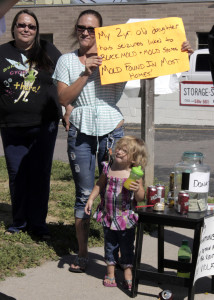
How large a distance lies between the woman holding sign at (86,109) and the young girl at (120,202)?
237mm

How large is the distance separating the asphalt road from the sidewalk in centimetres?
352

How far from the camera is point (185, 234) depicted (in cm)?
584

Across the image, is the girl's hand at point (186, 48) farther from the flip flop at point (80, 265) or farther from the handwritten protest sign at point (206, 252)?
the flip flop at point (80, 265)

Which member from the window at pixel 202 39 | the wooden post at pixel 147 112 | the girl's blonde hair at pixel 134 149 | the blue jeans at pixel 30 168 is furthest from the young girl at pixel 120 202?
the window at pixel 202 39

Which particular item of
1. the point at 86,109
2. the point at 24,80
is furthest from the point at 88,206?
the point at 24,80

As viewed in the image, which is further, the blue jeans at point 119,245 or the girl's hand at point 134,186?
the blue jeans at point 119,245

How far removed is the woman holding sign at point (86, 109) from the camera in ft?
14.7

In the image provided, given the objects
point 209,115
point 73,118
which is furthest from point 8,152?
point 209,115

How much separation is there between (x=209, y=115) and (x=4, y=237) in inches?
488

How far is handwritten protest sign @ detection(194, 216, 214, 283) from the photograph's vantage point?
399cm

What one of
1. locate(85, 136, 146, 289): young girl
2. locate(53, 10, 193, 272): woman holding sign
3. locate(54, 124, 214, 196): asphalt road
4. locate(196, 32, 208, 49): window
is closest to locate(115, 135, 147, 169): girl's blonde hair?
locate(85, 136, 146, 289): young girl

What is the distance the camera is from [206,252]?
159 inches

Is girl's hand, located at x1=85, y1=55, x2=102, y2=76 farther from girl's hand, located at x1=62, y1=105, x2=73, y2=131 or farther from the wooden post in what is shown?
the wooden post

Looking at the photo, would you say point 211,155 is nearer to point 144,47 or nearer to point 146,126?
point 146,126
